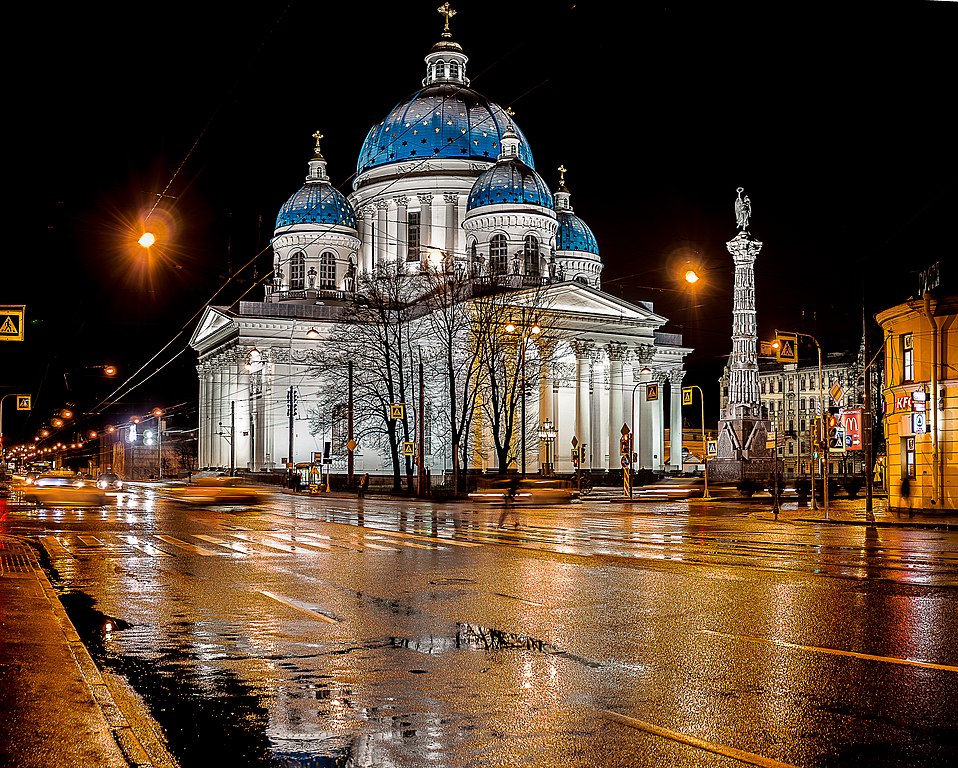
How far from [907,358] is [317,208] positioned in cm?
6798

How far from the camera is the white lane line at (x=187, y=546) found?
20.5m

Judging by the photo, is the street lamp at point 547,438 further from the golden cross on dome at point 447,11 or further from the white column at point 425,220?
the golden cross on dome at point 447,11

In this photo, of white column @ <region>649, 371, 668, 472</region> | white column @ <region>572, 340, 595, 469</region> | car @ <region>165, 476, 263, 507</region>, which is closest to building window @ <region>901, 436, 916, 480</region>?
car @ <region>165, 476, 263, 507</region>

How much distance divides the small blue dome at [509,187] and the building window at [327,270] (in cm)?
1482

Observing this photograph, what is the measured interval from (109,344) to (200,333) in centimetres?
4502

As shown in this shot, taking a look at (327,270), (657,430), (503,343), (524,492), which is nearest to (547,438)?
(503,343)

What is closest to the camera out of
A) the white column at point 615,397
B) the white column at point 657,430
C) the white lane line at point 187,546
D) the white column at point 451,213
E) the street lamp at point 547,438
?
the white lane line at point 187,546

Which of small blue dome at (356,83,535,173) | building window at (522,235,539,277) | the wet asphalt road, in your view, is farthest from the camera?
small blue dome at (356,83,535,173)

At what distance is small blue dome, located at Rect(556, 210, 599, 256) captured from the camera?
4109 inches

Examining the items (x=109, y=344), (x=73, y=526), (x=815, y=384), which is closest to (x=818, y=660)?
(x=73, y=526)

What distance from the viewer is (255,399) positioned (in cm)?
9106

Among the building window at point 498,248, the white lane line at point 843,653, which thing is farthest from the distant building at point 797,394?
the white lane line at point 843,653

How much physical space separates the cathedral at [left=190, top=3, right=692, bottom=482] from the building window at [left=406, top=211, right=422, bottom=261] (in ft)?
0.36

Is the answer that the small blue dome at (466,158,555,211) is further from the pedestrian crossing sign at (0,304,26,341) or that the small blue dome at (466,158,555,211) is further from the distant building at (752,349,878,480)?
the pedestrian crossing sign at (0,304,26,341)
